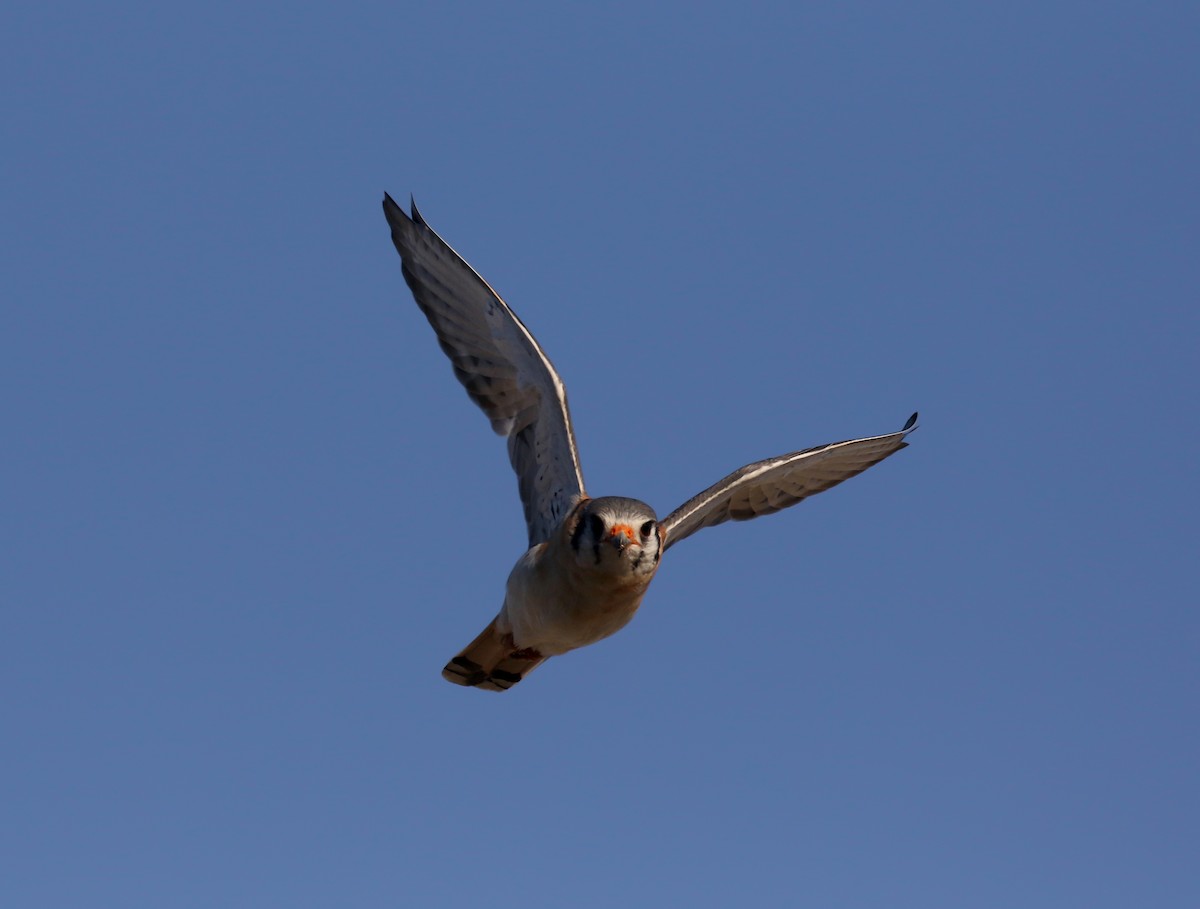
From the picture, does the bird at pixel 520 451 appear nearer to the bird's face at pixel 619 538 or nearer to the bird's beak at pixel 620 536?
the bird's face at pixel 619 538

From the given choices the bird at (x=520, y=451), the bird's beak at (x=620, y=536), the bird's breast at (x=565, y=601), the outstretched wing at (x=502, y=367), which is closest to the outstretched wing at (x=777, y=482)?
the bird at (x=520, y=451)

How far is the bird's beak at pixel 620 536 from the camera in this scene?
11.7 meters

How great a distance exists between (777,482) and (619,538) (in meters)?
3.96

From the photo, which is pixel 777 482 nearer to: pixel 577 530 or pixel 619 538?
pixel 577 530

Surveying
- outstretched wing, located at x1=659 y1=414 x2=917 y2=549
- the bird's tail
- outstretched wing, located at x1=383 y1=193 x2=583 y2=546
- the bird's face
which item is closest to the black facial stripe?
→ the bird's face

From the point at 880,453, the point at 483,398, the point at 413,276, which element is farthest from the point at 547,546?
the point at 880,453

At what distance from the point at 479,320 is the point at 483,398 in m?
0.68

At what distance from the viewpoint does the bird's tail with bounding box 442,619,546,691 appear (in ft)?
45.0

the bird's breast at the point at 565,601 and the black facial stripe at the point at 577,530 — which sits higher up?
the black facial stripe at the point at 577,530

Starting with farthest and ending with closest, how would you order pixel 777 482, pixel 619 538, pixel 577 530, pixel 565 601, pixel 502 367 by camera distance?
pixel 777 482
pixel 502 367
pixel 565 601
pixel 577 530
pixel 619 538

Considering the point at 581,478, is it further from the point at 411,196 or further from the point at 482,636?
the point at 411,196

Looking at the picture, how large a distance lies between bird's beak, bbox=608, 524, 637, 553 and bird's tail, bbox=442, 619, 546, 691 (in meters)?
2.27

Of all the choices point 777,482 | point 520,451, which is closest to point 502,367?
point 520,451

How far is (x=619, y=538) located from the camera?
11.7 metres
